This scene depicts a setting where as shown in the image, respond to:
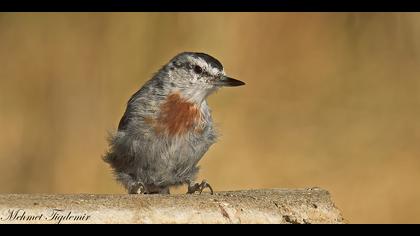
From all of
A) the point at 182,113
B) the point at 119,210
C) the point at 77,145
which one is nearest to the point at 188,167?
the point at 182,113

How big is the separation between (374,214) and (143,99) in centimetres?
247

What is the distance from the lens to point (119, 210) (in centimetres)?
456

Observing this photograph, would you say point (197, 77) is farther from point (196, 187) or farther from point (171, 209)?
point (171, 209)

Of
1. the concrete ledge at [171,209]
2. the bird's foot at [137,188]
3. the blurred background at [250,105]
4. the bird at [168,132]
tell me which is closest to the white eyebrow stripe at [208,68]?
the bird at [168,132]

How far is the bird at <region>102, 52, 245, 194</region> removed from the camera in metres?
6.90

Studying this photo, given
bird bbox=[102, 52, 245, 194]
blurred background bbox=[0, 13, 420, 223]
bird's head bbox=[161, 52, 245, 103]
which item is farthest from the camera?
blurred background bbox=[0, 13, 420, 223]

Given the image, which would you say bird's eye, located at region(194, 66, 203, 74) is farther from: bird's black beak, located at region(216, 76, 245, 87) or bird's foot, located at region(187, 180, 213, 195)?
bird's foot, located at region(187, 180, 213, 195)

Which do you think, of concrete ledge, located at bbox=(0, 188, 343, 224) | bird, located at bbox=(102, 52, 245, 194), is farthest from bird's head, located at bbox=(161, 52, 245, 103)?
concrete ledge, located at bbox=(0, 188, 343, 224)

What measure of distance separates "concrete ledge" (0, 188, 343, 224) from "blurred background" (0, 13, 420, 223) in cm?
306

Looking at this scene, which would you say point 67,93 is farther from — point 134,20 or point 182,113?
point 182,113

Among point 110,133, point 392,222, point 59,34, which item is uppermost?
point 59,34

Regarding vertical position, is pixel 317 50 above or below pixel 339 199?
above

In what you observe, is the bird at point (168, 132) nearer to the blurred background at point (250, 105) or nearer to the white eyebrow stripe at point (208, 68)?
the white eyebrow stripe at point (208, 68)

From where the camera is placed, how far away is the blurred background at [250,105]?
823 centimetres
